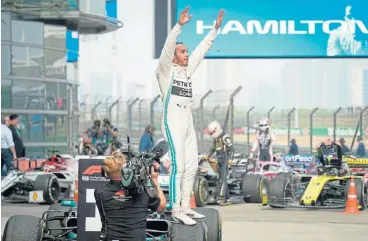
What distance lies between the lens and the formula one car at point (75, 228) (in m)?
10.0

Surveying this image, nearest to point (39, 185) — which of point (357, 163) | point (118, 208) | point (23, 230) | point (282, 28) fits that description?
point (357, 163)

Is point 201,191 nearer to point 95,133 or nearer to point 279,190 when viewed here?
point 279,190

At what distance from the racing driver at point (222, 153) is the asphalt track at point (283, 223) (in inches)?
14.6

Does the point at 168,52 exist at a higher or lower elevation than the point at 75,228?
higher

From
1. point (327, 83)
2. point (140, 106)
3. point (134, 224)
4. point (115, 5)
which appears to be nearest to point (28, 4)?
point (140, 106)

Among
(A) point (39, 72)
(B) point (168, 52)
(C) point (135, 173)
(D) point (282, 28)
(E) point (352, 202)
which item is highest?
(D) point (282, 28)

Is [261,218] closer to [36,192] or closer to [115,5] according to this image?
[36,192]

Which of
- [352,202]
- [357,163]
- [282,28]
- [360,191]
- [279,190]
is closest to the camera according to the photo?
[352,202]

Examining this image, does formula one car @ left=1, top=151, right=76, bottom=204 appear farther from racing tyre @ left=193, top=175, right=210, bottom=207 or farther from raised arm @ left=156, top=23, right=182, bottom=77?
raised arm @ left=156, top=23, right=182, bottom=77

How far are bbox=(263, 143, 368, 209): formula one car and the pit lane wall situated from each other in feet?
28.5

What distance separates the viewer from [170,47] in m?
10.6

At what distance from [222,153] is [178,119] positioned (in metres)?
8.98

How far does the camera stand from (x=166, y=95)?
1092 cm

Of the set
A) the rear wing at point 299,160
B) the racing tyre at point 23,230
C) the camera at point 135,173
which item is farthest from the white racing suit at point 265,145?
the camera at point 135,173
